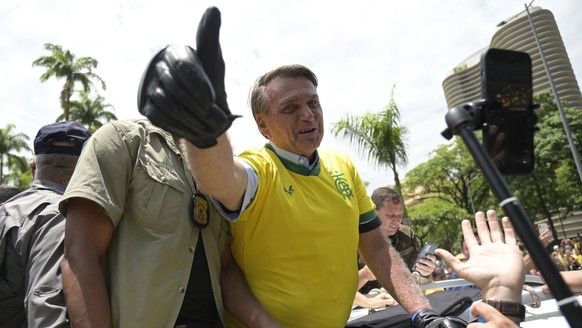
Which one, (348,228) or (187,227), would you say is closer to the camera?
(187,227)

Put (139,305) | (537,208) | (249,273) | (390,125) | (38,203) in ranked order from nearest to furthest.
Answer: (139,305), (249,273), (38,203), (390,125), (537,208)

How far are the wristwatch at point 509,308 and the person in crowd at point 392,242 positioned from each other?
1.70 m

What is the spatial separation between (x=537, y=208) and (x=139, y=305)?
33.0 m

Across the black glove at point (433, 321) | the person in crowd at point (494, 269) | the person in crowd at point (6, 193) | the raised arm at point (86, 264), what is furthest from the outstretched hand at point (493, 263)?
the person in crowd at point (6, 193)

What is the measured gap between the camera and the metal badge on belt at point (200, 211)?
1.94m

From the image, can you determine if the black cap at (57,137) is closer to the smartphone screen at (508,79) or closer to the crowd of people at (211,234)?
the crowd of people at (211,234)

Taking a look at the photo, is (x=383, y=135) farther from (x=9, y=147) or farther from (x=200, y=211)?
(x=9, y=147)

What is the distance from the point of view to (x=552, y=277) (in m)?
0.97

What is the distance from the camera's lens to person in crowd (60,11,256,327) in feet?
Answer: 5.53

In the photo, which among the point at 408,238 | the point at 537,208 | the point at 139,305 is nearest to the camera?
the point at 139,305

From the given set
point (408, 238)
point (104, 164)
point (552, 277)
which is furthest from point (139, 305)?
point (408, 238)

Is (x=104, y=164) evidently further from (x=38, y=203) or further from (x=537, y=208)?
(x=537, y=208)

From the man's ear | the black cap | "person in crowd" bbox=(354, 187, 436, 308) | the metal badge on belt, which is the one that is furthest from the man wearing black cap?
"person in crowd" bbox=(354, 187, 436, 308)

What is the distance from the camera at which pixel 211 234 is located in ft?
6.66
